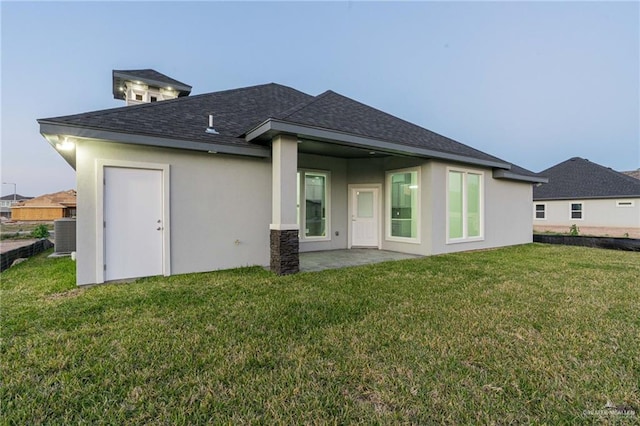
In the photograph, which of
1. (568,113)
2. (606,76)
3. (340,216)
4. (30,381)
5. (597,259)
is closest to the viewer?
(30,381)

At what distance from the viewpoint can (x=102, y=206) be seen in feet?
17.2

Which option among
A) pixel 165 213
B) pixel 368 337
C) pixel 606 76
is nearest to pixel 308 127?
pixel 165 213

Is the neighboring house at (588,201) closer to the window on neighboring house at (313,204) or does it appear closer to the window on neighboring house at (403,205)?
the window on neighboring house at (403,205)

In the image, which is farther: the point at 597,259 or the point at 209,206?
the point at 597,259

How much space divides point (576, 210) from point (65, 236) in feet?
89.8

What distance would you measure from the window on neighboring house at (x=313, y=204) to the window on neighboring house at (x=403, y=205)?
6.86ft

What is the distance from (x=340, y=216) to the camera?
9.57m

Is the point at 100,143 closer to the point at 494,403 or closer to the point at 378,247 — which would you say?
the point at 494,403

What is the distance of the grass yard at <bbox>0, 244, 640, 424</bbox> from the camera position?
77.6 inches

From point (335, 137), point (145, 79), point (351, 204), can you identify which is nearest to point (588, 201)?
point (351, 204)

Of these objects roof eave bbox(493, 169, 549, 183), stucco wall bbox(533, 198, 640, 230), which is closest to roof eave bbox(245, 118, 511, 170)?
roof eave bbox(493, 169, 549, 183)

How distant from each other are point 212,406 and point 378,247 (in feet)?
26.6

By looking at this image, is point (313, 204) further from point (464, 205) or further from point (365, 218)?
point (464, 205)

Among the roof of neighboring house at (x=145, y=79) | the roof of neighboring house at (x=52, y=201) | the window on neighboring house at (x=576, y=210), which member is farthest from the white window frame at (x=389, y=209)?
the roof of neighboring house at (x=52, y=201)
